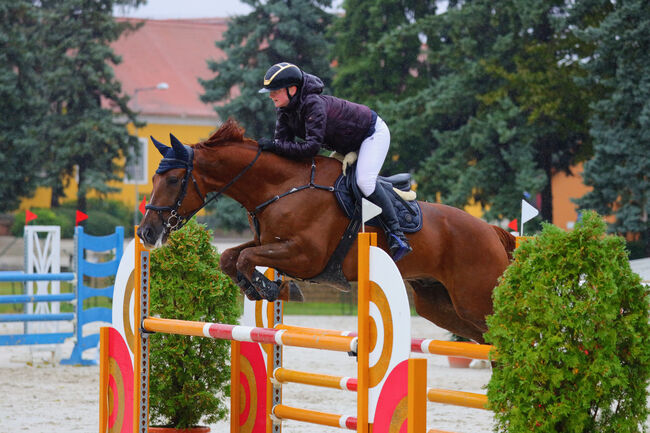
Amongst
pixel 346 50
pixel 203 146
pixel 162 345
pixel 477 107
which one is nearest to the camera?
pixel 203 146

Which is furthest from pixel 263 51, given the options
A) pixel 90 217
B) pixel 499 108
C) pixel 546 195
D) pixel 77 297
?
pixel 77 297

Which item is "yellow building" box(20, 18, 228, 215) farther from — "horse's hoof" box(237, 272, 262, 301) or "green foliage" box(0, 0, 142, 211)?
"horse's hoof" box(237, 272, 262, 301)

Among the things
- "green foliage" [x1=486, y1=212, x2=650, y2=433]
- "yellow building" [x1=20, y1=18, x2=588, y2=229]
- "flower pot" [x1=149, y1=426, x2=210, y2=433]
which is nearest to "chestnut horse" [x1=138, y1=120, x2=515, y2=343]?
"flower pot" [x1=149, y1=426, x2=210, y2=433]

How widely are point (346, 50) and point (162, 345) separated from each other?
21622 mm

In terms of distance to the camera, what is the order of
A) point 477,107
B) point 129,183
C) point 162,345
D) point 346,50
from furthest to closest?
point 129,183 → point 346,50 → point 477,107 → point 162,345

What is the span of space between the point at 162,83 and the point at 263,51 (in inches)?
392

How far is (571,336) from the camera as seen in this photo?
10.6 ft

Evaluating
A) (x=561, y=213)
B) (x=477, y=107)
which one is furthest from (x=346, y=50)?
(x=561, y=213)

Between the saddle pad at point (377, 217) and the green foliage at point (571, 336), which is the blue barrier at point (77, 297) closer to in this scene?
the saddle pad at point (377, 217)

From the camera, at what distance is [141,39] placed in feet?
127

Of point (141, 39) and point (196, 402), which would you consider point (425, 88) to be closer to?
point (141, 39)

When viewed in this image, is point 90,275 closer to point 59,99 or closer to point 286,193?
Result: point 286,193

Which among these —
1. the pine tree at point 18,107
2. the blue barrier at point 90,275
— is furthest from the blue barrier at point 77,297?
the pine tree at point 18,107

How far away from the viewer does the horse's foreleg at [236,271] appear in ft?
15.9
